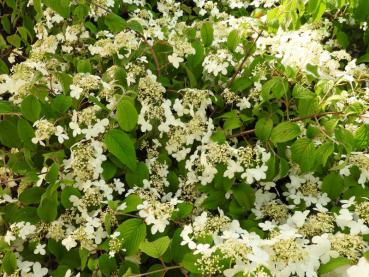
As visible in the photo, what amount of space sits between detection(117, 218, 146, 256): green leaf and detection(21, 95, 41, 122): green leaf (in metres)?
0.56

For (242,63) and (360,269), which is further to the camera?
(242,63)

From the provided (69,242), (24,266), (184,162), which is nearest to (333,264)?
(184,162)

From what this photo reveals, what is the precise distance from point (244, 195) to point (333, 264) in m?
0.47

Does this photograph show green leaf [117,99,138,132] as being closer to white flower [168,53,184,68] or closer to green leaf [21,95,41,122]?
green leaf [21,95,41,122]

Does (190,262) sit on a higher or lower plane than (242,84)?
lower

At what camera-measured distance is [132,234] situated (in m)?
1.47

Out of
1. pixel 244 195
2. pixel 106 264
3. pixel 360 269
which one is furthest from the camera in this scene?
pixel 244 195

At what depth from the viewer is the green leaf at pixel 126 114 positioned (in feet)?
5.24

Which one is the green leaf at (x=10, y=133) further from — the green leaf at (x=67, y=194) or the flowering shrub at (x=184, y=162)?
the green leaf at (x=67, y=194)

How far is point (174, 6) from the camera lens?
10.0ft

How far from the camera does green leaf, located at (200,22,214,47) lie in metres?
2.22

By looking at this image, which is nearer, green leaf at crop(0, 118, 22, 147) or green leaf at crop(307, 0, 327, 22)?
green leaf at crop(0, 118, 22, 147)

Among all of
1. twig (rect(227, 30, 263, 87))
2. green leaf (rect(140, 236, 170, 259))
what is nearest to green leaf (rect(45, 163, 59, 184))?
green leaf (rect(140, 236, 170, 259))

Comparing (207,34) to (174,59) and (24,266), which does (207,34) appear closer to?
(174,59)
